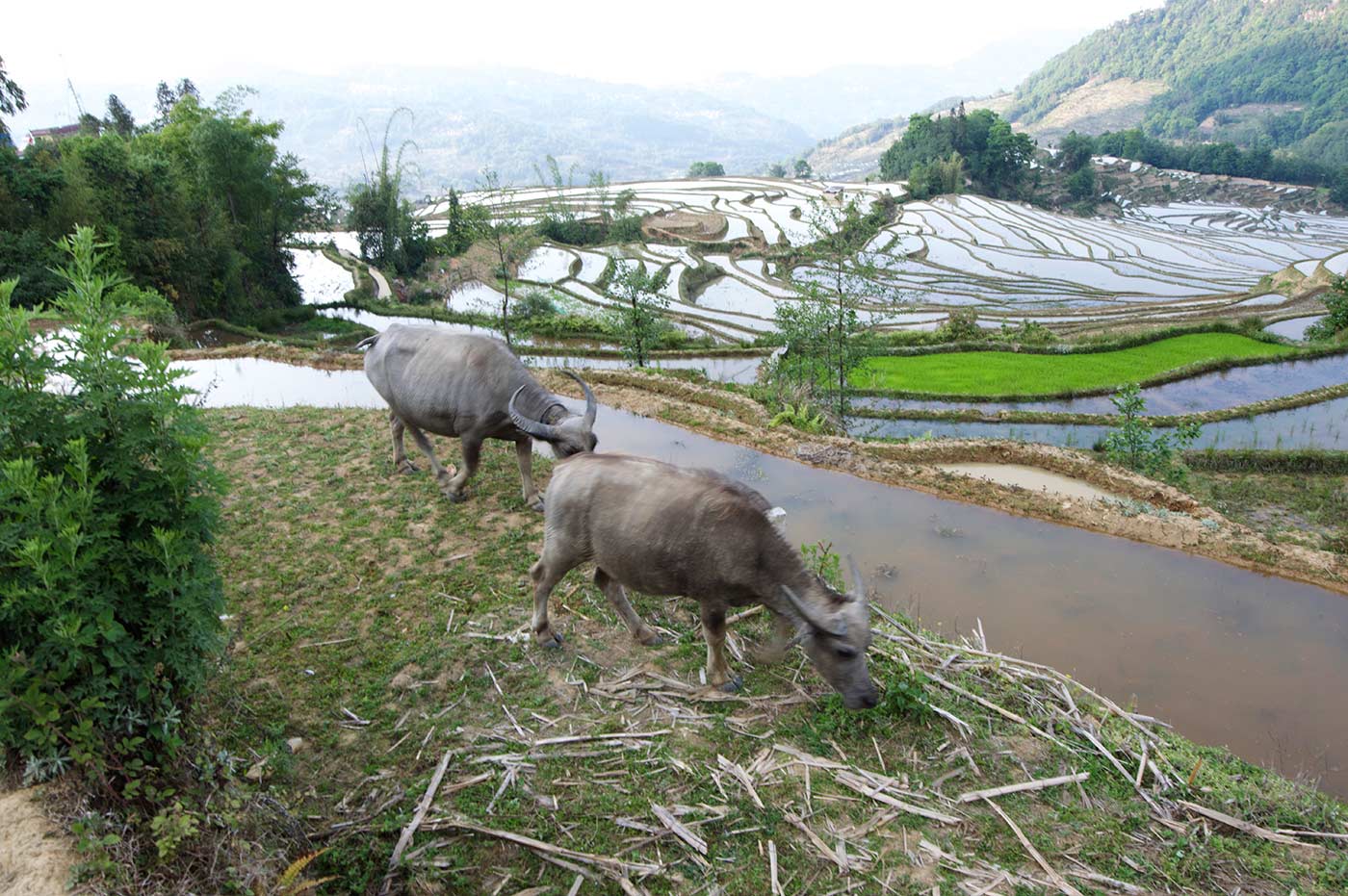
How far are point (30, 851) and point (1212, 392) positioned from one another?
24.7 m

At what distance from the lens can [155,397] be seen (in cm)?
391

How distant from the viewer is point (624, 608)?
604 cm

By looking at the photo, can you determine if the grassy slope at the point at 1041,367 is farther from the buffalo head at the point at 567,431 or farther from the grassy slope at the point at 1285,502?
the buffalo head at the point at 567,431

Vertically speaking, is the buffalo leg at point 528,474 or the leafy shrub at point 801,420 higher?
the buffalo leg at point 528,474

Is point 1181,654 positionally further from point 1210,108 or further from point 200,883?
point 1210,108

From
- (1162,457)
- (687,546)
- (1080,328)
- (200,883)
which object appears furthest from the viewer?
(1080,328)

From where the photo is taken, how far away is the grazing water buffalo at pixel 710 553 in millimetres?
4930

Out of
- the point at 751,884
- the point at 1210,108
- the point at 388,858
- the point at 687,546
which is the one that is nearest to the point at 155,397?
the point at 388,858

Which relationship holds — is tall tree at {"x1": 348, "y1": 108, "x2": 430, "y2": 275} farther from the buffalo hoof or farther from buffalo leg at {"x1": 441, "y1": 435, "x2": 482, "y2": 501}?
the buffalo hoof

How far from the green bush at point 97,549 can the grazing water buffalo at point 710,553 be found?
2494mm

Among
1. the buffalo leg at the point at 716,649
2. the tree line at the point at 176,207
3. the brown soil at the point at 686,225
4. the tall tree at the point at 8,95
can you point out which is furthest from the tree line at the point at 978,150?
the buffalo leg at the point at 716,649

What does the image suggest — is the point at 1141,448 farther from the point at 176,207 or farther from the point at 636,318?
the point at 176,207

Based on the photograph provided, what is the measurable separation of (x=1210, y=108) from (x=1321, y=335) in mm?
121961

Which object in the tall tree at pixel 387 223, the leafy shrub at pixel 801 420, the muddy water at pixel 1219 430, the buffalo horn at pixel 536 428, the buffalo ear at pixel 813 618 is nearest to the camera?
Answer: the buffalo ear at pixel 813 618
